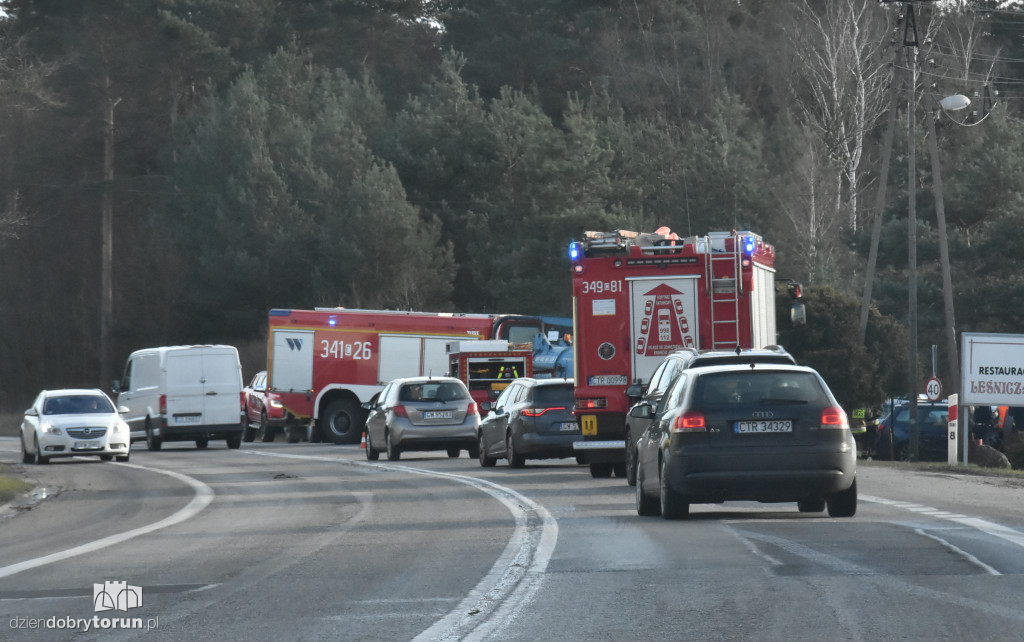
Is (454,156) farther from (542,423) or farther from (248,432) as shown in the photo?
(542,423)

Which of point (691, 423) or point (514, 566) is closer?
point (514, 566)

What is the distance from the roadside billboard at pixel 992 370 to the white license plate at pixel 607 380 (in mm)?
9230

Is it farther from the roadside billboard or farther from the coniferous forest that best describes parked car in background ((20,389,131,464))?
the coniferous forest

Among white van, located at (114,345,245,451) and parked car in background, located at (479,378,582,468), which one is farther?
white van, located at (114,345,245,451)

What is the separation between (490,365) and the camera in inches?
1576

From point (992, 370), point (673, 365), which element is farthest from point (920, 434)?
point (673, 365)

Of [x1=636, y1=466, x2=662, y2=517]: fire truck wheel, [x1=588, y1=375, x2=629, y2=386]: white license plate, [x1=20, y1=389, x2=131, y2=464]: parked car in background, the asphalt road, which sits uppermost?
[x1=588, y1=375, x2=629, y2=386]: white license plate

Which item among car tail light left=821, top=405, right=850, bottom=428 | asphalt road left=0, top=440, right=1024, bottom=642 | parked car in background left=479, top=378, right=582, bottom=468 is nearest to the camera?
asphalt road left=0, top=440, right=1024, bottom=642

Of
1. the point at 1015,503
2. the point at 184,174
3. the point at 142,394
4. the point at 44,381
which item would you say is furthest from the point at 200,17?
the point at 1015,503

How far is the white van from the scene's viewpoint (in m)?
38.3

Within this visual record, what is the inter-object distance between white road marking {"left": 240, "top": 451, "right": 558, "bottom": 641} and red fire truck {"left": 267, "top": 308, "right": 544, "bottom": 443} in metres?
24.7

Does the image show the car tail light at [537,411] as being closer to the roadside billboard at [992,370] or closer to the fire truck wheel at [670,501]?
the roadside billboard at [992,370]

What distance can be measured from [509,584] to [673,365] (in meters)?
8.88

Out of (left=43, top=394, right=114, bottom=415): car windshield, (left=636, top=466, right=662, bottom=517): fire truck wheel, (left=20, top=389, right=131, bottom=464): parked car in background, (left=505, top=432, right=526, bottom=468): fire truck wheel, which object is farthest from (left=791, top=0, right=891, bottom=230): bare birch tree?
(left=636, top=466, right=662, bottom=517): fire truck wheel
